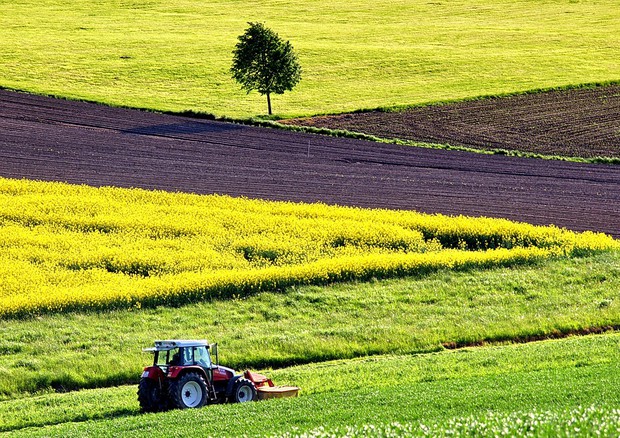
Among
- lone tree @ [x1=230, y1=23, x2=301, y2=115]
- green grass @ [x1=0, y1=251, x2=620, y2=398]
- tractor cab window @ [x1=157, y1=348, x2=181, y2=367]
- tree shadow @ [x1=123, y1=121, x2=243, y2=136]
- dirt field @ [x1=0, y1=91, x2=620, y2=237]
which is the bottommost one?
green grass @ [x1=0, y1=251, x2=620, y2=398]

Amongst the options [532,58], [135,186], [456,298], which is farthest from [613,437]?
[532,58]

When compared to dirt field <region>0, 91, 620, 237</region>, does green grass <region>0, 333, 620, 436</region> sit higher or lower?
lower

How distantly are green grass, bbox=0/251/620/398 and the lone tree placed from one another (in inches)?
1117

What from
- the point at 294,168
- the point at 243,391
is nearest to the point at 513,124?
the point at 294,168

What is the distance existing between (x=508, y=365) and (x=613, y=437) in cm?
939

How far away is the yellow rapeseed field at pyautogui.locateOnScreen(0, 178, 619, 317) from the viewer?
29.0m

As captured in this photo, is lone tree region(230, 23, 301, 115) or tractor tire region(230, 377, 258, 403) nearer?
tractor tire region(230, 377, 258, 403)

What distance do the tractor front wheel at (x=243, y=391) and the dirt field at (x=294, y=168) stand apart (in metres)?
20.0

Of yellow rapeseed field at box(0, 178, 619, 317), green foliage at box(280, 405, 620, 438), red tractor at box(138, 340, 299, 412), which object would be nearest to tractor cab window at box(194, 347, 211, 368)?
red tractor at box(138, 340, 299, 412)

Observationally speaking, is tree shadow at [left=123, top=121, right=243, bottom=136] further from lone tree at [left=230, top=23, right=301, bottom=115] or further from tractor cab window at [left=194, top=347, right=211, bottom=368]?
tractor cab window at [left=194, top=347, right=211, bottom=368]

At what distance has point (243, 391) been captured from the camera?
2050 cm

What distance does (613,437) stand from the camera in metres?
13.2

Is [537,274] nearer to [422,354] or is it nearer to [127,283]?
[422,354]

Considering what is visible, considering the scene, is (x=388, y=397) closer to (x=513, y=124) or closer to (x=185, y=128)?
(x=185, y=128)
